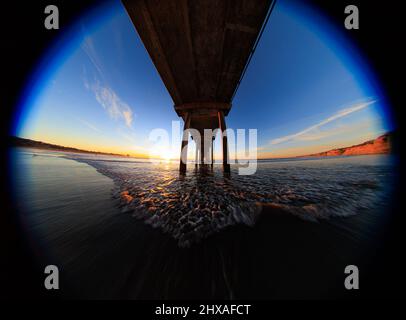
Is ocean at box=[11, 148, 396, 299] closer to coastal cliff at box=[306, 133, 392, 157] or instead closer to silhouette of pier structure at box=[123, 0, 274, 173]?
silhouette of pier structure at box=[123, 0, 274, 173]

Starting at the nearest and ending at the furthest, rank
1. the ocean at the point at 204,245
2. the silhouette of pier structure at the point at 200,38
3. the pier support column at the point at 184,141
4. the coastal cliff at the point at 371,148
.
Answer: the ocean at the point at 204,245
the silhouette of pier structure at the point at 200,38
the pier support column at the point at 184,141
the coastal cliff at the point at 371,148

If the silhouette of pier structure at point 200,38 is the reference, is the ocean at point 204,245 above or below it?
below

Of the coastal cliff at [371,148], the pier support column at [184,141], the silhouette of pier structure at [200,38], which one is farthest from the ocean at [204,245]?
the coastal cliff at [371,148]

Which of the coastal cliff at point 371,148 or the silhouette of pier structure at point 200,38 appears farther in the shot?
the coastal cliff at point 371,148

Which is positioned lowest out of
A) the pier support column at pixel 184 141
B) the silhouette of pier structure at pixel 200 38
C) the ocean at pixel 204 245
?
the ocean at pixel 204 245

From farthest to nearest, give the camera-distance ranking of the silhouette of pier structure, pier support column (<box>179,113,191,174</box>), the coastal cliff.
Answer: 1. the coastal cliff
2. pier support column (<box>179,113,191,174</box>)
3. the silhouette of pier structure

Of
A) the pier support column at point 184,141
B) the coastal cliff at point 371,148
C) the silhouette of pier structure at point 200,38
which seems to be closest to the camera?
the silhouette of pier structure at point 200,38

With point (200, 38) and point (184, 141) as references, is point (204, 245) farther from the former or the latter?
point (184, 141)

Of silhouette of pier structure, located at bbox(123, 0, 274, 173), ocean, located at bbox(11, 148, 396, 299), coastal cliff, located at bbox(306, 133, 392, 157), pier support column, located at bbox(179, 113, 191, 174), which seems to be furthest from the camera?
coastal cliff, located at bbox(306, 133, 392, 157)

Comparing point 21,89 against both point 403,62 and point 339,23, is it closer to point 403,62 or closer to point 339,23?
point 339,23

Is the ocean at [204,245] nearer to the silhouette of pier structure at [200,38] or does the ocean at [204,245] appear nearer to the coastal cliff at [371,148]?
the silhouette of pier structure at [200,38]

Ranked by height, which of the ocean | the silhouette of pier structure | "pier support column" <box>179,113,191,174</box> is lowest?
the ocean

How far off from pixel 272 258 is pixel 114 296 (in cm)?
164

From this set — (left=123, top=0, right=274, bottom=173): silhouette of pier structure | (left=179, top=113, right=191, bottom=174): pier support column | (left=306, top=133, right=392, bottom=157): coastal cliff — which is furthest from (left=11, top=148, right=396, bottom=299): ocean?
(left=306, top=133, right=392, bottom=157): coastal cliff
